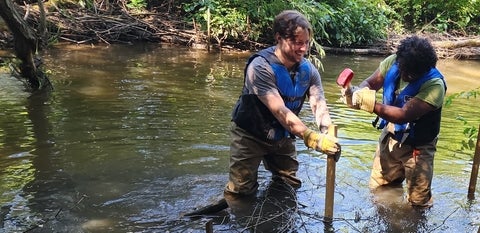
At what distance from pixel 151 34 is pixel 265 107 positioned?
12377mm

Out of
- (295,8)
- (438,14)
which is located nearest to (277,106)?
(295,8)

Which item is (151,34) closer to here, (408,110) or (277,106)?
(277,106)

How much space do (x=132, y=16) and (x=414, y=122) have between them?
523 inches

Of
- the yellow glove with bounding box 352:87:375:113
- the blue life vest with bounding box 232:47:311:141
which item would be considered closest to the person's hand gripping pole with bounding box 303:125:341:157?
the yellow glove with bounding box 352:87:375:113

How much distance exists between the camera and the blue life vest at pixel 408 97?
439 centimetres

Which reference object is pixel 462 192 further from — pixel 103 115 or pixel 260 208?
pixel 103 115

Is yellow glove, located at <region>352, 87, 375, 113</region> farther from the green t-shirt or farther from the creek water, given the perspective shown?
the creek water

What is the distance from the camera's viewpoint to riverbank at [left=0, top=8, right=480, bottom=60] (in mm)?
15133

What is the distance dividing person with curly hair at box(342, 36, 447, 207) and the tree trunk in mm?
4957

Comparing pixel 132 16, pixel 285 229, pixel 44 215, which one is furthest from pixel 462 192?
pixel 132 16

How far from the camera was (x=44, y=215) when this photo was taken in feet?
15.1

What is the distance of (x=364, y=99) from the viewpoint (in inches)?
165

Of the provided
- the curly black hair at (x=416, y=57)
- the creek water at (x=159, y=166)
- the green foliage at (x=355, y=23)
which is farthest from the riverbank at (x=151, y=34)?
the curly black hair at (x=416, y=57)

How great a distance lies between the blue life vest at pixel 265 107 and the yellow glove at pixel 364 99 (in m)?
0.48
